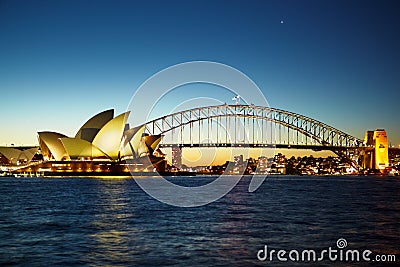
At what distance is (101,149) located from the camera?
275ft

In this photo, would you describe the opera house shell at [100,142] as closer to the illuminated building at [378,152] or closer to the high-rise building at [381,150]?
the illuminated building at [378,152]

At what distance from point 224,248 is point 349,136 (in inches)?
4282

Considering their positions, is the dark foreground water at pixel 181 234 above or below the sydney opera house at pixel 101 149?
below

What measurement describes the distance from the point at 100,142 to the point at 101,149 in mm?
2556

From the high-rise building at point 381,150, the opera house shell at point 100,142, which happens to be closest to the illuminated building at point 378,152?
the high-rise building at point 381,150

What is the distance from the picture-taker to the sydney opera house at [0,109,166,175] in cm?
7850

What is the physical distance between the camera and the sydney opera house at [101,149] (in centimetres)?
7850

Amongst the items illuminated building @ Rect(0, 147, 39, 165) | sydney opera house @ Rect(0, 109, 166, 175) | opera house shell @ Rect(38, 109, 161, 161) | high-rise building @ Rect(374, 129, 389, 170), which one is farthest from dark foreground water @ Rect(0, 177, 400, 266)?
illuminated building @ Rect(0, 147, 39, 165)

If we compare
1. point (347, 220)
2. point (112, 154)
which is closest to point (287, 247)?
point (347, 220)

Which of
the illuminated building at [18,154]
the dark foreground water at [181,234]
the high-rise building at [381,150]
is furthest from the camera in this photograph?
the illuminated building at [18,154]

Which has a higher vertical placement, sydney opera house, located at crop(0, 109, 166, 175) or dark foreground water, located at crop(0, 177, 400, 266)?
sydney opera house, located at crop(0, 109, 166, 175)

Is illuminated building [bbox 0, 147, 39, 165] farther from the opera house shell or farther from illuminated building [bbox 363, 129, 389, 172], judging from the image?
illuminated building [bbox 363, 129, 389, 172]

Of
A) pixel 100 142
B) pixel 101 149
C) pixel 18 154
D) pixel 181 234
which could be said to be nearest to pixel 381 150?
pixel 101 149

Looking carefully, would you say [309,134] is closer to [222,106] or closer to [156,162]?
[222,106]
